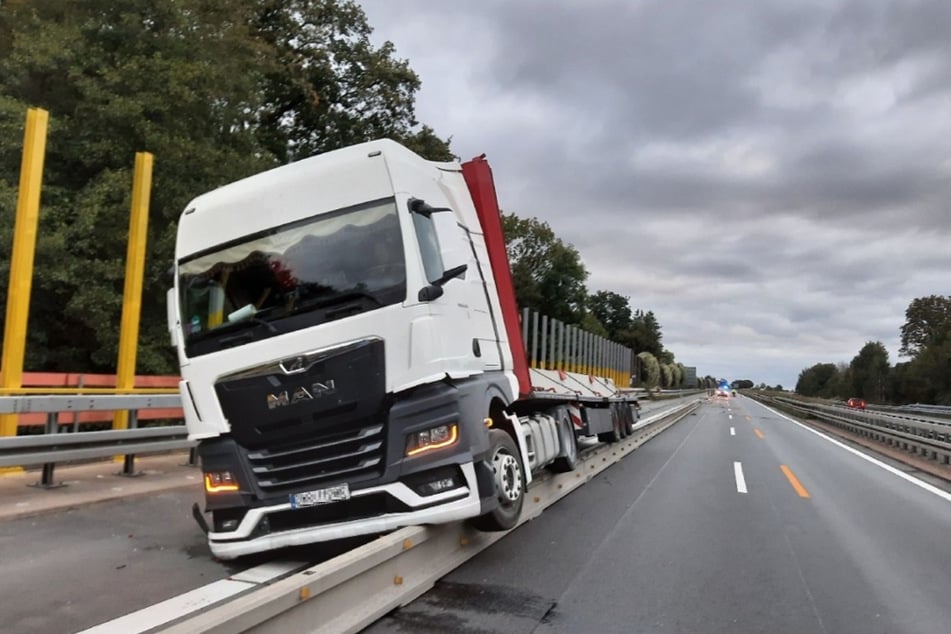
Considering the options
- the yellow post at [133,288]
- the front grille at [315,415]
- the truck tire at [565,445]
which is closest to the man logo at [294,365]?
the front grille at [315,415]

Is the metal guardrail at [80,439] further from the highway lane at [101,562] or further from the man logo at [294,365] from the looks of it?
the man logo at [294,365]

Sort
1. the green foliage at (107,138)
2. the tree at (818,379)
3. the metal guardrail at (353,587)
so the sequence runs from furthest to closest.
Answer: the tree at (818,379)
the green foliage at (107,138)
the metal guardrail at (353,587)

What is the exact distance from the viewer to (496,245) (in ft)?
24.8

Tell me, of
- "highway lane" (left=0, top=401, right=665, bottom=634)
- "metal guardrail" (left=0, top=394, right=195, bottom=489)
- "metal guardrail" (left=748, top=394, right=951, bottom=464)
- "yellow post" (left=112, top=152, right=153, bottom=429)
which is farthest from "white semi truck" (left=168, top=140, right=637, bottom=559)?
"metal guardrail" (left=748, top=394, right=951, bottom=464)

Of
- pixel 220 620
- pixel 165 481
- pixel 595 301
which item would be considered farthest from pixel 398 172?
pixel 595 301

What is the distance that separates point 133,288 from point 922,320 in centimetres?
11687

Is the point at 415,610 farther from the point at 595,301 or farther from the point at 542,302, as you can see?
the point at 595,301

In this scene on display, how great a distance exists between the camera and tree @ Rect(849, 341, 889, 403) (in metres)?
103

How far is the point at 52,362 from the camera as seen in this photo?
1645cm

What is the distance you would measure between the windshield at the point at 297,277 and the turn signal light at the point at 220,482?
0.96m

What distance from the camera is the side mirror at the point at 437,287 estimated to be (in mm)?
5332

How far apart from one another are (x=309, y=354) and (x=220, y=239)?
1481 millimetres

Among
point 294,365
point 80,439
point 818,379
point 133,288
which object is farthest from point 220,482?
point 818,379

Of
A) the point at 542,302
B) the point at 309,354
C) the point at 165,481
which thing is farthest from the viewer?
the point at 542,302
